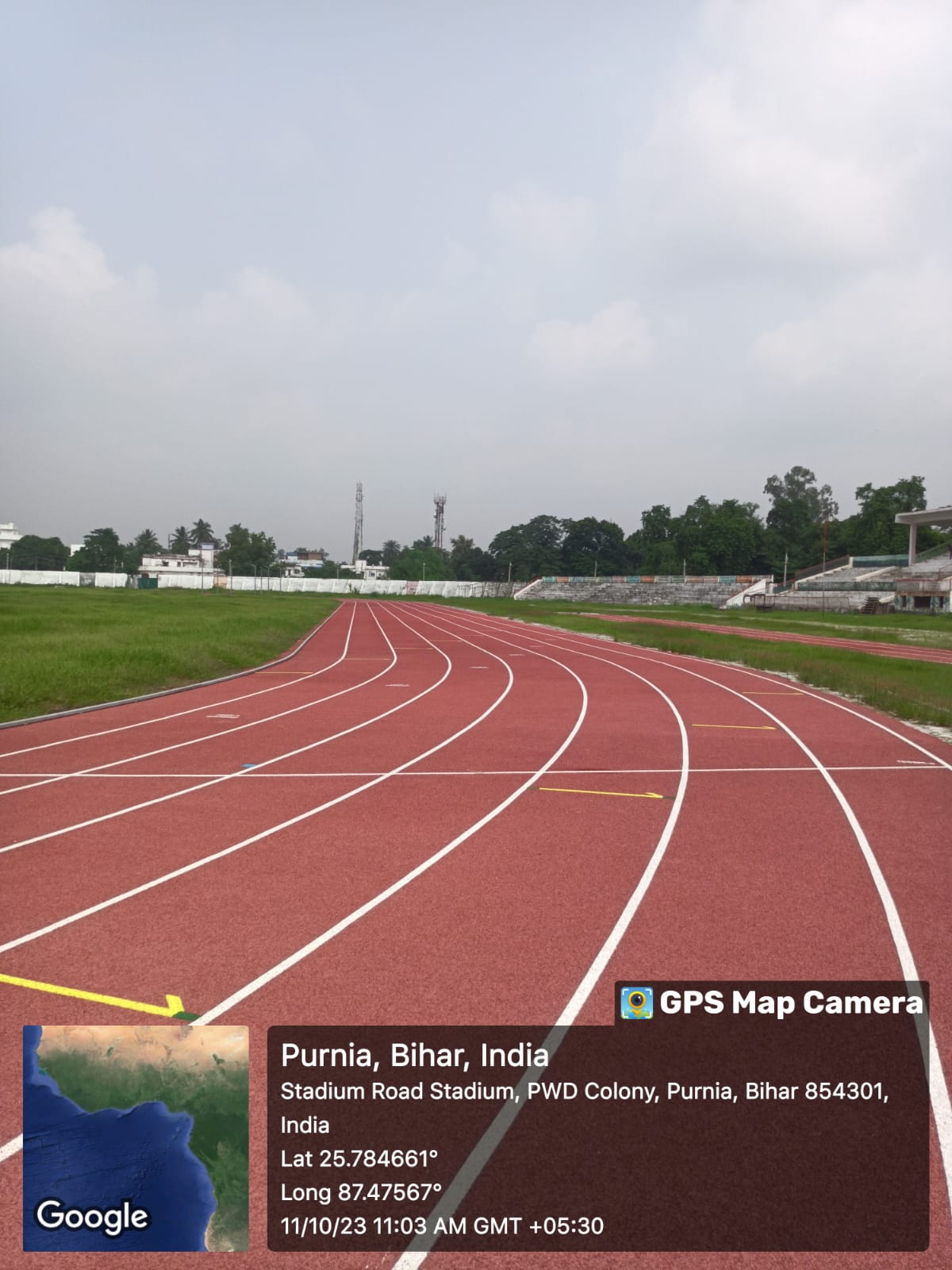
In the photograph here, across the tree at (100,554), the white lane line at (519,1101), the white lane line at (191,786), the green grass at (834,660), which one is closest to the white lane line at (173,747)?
the white lane line at (191,786)

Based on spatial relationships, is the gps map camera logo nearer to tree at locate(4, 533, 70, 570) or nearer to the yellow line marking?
the yellow line marking

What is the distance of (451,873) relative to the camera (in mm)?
6023

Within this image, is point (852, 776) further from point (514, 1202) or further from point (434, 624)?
point (434, 624)

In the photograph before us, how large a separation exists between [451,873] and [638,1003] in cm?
210

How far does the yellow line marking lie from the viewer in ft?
39.8

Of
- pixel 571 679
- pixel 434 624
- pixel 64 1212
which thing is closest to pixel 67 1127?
pixel 64 1212

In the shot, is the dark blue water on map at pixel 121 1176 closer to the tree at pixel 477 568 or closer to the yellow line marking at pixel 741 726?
the yellow line marking at pixel 741 726

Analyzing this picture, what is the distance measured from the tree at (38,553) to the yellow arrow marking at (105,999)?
160m

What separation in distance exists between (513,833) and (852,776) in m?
4.47

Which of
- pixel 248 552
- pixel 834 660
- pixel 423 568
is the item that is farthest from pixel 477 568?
pixel 834 660

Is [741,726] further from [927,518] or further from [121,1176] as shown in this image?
[927,518]

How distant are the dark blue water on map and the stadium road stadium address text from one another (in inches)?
11.5

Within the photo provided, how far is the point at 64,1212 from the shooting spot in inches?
111

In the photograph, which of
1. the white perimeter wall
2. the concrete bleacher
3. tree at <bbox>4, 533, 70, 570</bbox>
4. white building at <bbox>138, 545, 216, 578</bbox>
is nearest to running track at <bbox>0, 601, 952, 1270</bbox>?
the concrete bleacher
